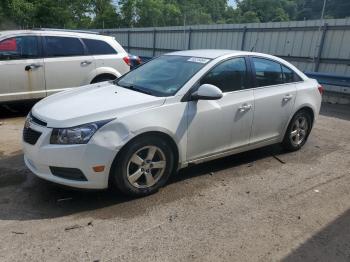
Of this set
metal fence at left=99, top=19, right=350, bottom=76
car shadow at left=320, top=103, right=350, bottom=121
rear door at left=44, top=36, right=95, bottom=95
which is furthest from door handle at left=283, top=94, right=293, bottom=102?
rear door at left=44, top=36, right=95, bottom=95

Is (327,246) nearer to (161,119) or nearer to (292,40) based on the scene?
(161,119)

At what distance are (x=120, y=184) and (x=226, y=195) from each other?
4.09 ft

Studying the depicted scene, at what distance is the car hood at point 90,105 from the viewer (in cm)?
385

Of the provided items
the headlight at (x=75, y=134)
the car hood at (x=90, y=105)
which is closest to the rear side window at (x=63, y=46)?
the car hood at (x=90, y=105)

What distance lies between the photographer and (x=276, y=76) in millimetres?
5504

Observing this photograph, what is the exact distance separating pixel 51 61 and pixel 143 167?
14.9ft

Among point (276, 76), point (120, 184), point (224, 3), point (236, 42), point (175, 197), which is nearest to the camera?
point (120, 184)

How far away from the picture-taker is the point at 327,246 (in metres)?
3.43

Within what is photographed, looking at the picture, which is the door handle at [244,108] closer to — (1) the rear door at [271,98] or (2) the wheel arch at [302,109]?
(1) the rear door at [271,98]

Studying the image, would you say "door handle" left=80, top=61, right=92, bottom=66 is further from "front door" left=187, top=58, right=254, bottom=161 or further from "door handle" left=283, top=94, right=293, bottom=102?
"door handle" left=283, top=94, right=293, bottom=102

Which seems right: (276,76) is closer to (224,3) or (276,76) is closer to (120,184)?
(120,184)

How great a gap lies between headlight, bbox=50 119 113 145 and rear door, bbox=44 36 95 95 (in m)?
4.32

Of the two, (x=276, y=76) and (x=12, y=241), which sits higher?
(x=276, y=76)

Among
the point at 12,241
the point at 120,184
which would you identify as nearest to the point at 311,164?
the point at 120,184
